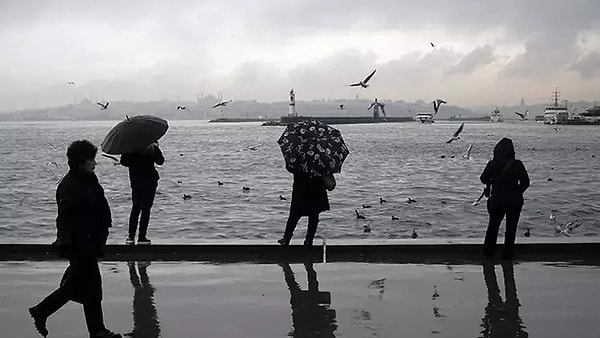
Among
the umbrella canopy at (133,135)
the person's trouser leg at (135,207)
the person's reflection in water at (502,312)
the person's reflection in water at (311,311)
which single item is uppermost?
the umbrella canopy at (133,135)

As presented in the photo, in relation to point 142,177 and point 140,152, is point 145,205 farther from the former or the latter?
point 140,152

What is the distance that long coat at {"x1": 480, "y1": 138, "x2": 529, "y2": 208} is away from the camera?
891 centimetres

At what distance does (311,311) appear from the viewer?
21.8ft

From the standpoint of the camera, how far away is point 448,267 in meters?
8.44

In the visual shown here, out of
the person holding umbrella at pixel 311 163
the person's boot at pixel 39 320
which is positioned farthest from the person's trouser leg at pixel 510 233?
the person's boot at pixel 39 320

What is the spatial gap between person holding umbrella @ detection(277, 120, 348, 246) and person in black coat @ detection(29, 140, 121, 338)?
3.75 meters

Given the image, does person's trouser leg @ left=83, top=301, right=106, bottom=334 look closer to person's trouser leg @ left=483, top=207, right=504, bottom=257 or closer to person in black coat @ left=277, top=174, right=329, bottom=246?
person in black coat @ left=277, top=174, right=329, bottom=246

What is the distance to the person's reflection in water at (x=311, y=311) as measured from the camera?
19.8ft

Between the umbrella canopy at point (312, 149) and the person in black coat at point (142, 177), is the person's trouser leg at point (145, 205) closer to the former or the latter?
the person in black coat at point (142, 177)

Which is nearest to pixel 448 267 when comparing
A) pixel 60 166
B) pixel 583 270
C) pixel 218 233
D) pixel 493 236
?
pixel 493 236

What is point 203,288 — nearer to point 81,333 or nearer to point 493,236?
point 81,333

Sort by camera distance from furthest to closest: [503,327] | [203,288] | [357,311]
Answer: [203,288] → [357,311] → [503,327]

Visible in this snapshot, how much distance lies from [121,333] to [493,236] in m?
4.85

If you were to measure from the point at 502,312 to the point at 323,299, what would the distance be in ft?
5.45
